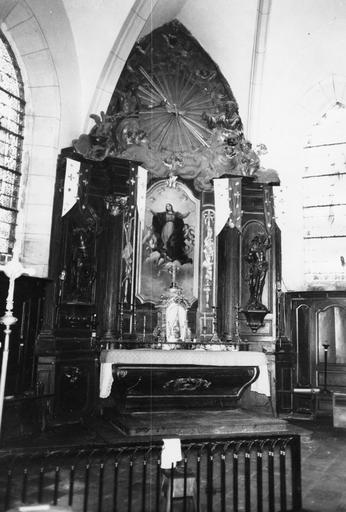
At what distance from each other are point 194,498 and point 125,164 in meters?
6.31

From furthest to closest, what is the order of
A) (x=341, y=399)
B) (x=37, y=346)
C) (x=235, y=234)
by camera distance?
(x=235, y=234) → (x=341, y=399) → (x=37, y=346)

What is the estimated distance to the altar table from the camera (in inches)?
281

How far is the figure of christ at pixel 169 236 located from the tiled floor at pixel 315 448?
3261 mm

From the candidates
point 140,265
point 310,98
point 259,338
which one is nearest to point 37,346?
point 140,265

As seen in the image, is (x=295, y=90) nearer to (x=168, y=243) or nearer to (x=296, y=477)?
(x=168, y=243)

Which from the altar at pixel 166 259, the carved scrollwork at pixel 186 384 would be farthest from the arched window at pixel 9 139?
the carved scrollwork at pixel 186 384

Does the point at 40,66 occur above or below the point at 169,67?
below

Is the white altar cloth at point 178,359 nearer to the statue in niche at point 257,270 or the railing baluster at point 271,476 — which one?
the statue in niche at point 257,270

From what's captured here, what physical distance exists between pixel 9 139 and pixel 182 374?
16.4ft

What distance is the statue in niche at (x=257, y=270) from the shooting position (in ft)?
29.3

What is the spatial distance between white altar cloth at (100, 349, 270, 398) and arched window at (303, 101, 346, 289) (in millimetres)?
3018

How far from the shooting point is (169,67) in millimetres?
10141

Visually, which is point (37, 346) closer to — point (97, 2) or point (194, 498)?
point (194, 498)

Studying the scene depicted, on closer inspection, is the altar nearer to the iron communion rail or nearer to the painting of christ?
the painting of christ
